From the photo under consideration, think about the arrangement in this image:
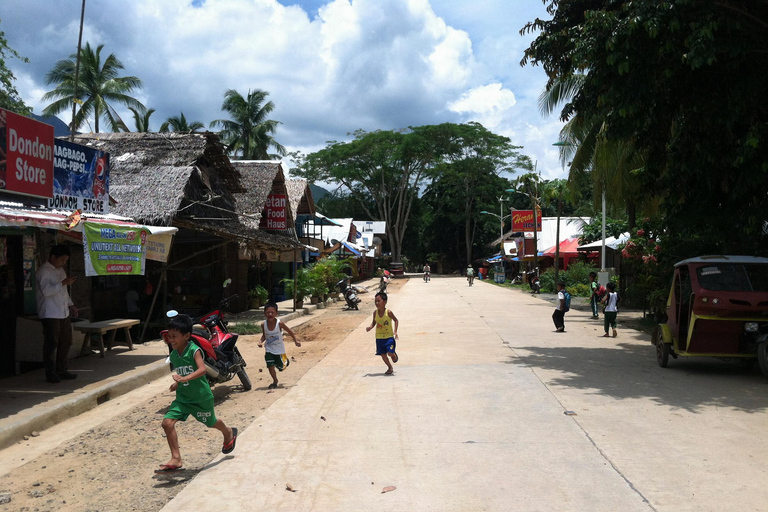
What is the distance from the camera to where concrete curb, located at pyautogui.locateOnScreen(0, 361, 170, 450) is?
265 inches

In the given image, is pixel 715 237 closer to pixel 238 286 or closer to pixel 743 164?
pixel 743 164

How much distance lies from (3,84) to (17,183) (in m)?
19.7

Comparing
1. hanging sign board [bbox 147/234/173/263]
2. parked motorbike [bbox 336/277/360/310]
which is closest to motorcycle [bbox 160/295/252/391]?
hanging sign board [bbox 147/234/173/263]

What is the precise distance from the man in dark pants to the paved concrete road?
11.3ft

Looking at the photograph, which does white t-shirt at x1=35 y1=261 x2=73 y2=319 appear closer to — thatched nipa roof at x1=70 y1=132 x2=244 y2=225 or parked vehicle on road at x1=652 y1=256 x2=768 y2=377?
thatched nipa roof at x1=70 y1=132 x2=244 y2=225

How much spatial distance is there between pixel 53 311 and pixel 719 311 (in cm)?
979

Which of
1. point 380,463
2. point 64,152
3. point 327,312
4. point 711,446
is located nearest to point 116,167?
point 64,152

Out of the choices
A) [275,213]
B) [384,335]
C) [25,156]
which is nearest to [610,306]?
[384,335]

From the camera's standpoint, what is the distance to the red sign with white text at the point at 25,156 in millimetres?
8695

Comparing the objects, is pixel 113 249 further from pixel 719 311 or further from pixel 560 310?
pixel 560 310

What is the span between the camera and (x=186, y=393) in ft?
18.9

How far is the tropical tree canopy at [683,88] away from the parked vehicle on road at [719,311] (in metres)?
1.05

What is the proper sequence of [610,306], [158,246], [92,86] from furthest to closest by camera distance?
[92,86]
[610,306]
[158,246]

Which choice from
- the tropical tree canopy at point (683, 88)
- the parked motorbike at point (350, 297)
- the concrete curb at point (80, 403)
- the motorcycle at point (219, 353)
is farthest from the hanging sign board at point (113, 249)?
the parked motorbike at point (350, 297)
